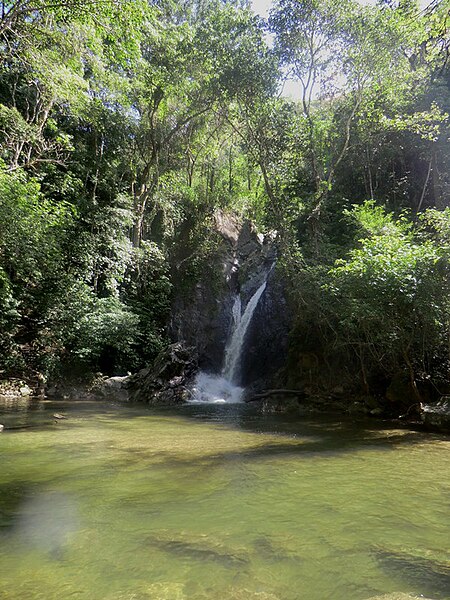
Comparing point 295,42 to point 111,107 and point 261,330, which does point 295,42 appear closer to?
point 111,107

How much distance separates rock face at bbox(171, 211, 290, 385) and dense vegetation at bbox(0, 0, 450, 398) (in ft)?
4.14

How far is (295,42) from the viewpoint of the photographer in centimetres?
1316

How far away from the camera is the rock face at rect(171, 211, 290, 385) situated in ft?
56.6

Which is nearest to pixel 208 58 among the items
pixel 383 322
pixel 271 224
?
pixel 271 224

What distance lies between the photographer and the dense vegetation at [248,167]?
9375 mm

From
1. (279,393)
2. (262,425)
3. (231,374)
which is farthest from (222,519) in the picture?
(231,374)

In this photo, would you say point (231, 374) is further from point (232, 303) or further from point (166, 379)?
point (232, 303)

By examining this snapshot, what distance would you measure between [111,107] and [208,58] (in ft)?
23.4

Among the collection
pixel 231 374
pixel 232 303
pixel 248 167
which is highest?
pixel 248 167

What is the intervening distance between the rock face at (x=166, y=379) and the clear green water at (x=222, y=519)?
7706 millimetres

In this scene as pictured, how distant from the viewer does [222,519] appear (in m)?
3.35

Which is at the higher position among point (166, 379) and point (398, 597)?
point (166, 379)

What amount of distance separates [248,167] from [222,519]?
15352 mm

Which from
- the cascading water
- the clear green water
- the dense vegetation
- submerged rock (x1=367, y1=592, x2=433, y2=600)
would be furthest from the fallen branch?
submerged rock (x1=367, y1=592, x2=433, y2=600)
